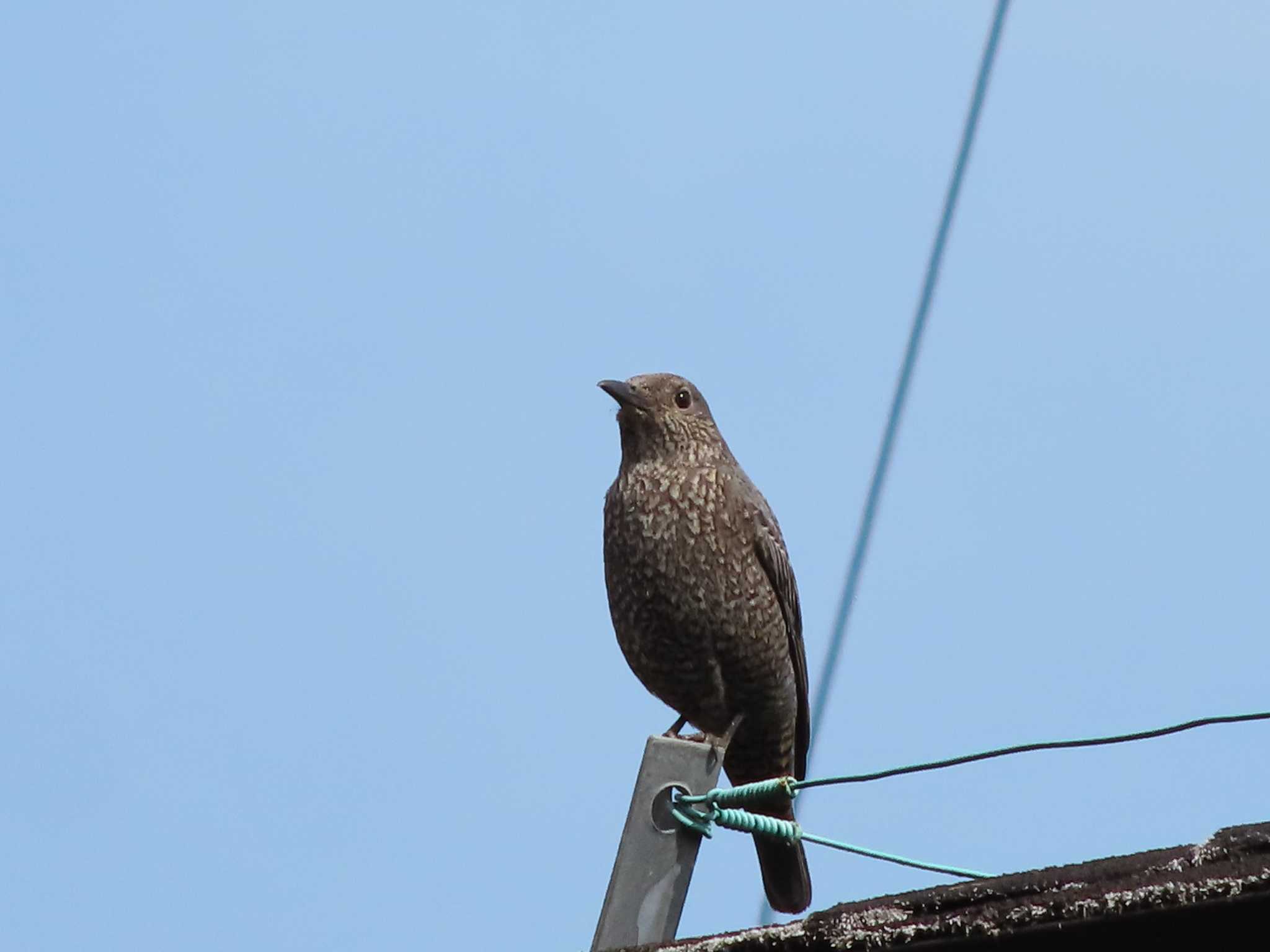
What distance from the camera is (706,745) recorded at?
12.9 feet

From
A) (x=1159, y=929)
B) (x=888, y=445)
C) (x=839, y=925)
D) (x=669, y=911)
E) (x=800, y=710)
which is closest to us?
(x=1159, y=929)

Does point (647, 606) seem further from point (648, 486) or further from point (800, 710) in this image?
point (800, 710)

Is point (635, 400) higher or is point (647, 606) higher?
point (635, 400)

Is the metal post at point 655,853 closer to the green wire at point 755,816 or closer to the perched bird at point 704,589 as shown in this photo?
the green wire at point 755,816

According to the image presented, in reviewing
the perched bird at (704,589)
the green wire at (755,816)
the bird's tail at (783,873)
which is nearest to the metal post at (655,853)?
the green wire at (755,816)

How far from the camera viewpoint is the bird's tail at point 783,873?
20.8ft

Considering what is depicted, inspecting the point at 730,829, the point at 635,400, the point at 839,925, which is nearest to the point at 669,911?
the point at 730,829

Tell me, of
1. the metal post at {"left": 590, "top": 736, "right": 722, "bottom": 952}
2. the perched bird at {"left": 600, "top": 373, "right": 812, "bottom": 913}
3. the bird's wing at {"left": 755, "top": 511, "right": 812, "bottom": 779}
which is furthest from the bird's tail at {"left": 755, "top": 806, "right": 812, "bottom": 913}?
the metal post at {"left": 590, "top": 736, "right": 722, "bottom": 952}

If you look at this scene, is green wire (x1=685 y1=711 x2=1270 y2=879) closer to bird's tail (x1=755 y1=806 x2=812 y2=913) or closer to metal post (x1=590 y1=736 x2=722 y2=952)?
metal post (x1=590 y1=736 x2=722 y2=952)

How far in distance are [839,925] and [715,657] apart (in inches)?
134

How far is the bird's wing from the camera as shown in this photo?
645 cm

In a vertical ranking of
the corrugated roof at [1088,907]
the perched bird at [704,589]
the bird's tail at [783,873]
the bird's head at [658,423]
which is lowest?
the corrugated roof at [1088,907]

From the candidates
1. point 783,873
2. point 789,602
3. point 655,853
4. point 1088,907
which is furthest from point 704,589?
point 1088,907

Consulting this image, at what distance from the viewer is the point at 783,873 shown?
6.35 m
